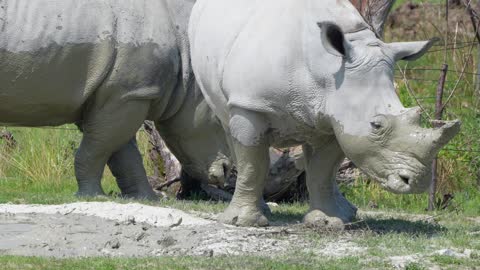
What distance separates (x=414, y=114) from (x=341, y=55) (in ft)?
2.15

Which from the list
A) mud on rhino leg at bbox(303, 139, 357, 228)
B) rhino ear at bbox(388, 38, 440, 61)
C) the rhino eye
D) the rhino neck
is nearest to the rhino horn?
the rhino eye

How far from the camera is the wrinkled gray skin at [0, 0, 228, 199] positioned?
1127 cm

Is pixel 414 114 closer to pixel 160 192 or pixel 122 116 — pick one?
pixel 122 116

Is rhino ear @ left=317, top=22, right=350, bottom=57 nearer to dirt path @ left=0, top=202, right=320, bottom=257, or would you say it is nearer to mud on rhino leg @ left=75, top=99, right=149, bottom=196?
dirt path @ left=0, top=202, right=320, bottom=257

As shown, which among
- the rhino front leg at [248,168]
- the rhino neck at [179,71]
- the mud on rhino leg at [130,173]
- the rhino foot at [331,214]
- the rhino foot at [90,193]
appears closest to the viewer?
the rhino front leg at [248,168]

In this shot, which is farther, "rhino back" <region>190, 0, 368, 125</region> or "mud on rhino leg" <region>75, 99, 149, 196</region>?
"mud on rhino leg" <region>75, 99, 149, 196</region>

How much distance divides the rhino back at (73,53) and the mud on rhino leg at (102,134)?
5.4 inches

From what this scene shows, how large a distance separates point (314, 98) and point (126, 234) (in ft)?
5.26

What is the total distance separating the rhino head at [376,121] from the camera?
873 centimetres

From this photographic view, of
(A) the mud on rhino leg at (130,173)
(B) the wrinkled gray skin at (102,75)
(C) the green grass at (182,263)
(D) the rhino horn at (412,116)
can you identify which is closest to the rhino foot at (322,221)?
(D) the rhino horn at (412,116)

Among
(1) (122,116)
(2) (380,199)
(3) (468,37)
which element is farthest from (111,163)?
(3) (468,37)

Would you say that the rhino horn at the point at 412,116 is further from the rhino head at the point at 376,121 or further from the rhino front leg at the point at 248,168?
the rhino front leg at the point at 248,168

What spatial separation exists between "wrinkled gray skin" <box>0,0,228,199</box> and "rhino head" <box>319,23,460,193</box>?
9.50 ft

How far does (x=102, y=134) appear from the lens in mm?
11633
